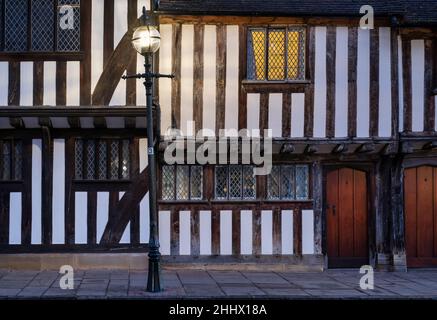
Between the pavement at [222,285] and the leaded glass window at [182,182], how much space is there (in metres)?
1.56

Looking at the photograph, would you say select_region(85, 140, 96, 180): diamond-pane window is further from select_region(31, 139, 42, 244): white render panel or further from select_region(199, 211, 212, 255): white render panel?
select_region(199, 211, 212, 255): white render panel

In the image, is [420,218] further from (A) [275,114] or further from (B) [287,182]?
(A) [275,114]

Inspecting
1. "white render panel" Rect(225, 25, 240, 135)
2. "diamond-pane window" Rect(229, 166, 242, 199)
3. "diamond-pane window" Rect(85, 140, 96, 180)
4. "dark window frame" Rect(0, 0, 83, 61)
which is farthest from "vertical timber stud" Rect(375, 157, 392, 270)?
"dark window frame" Rect(0, 0, 83, 61)

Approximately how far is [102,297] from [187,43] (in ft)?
18.6

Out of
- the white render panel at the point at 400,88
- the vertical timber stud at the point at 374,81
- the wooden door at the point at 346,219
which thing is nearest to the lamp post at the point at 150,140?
the wooden door at the point at 346,219

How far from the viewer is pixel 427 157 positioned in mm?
14883

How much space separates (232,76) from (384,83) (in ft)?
10.5

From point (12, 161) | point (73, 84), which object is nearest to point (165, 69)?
point (73, 84)

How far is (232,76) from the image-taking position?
14164mm

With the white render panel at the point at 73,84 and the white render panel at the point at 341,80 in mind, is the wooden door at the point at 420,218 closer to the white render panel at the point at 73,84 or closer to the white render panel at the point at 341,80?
the white render panel at the point at 341,80

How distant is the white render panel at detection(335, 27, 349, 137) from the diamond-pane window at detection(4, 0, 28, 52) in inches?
252

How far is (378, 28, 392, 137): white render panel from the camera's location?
566 inches
